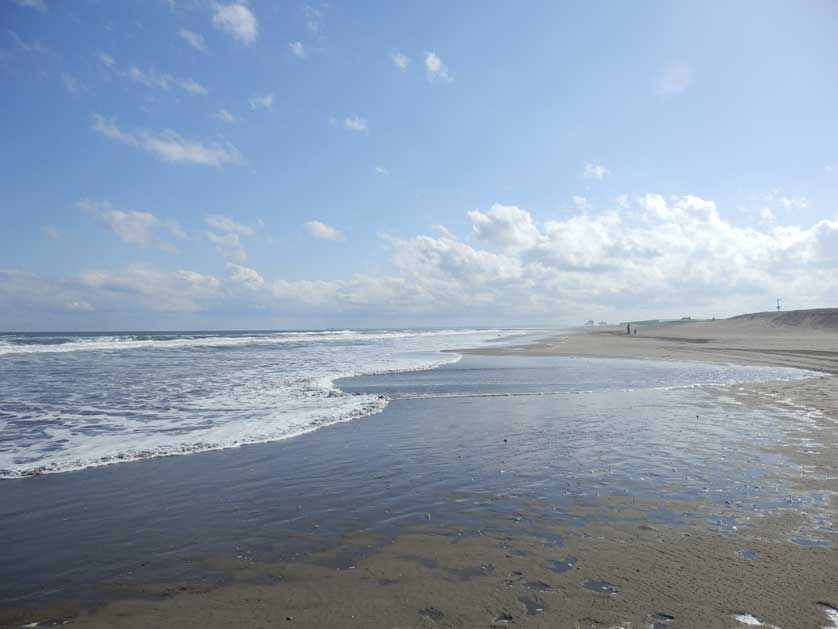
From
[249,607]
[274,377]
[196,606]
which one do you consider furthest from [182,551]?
[274,377]

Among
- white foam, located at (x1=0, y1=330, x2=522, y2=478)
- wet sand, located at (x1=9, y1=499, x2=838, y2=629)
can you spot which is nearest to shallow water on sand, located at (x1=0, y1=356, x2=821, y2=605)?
wet sand, located at (x1=9, y1=499, x2=838, y2=629)

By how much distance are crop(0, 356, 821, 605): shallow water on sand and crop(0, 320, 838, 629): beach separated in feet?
0.13

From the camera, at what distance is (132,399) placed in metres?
15.4

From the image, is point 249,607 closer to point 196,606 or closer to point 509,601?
point 196,606

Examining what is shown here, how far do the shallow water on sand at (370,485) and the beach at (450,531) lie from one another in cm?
4

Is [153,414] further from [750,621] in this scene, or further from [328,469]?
[750,621]

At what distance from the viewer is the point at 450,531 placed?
5363 millimetres

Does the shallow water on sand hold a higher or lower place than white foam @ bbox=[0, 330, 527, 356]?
lower

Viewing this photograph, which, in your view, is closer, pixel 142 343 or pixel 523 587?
pixel 523 587

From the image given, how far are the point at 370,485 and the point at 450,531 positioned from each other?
1983 millimetres

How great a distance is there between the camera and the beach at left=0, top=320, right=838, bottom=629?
12.8 ft

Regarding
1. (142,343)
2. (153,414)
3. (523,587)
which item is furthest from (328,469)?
(142,343)

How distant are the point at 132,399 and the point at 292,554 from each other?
43.1 feet

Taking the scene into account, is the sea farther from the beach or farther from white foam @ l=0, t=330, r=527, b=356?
white foam @ l=0, t=330, r=527, b=356
